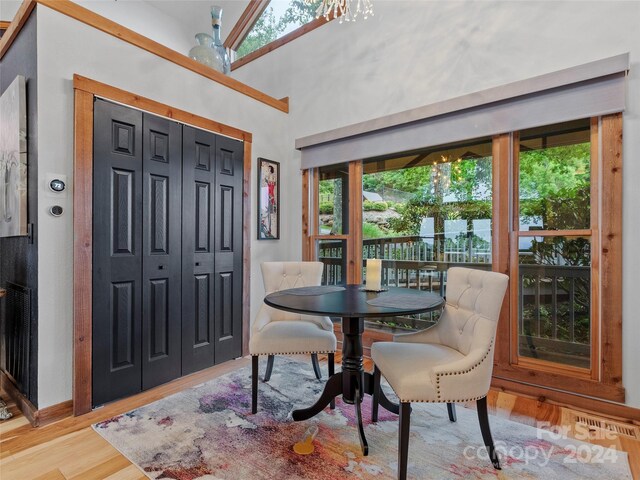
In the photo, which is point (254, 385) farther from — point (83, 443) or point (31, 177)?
point (31, 177)

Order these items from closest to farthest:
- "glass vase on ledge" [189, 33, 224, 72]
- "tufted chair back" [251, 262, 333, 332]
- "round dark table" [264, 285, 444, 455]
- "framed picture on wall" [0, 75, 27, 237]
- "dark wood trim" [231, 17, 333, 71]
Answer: "round dark table" [264, 285, 444, 455] → "framed picture on wall" [0, 75, 27, 237] → "tufted chair back" [251, 262, 333, 332] → "glass vase on ledge" [189, 33, 224, 72] → "dark wood trim" [231, 17, 333, 71]

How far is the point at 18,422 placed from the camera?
206cm

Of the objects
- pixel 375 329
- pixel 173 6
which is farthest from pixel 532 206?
pixel 173 6

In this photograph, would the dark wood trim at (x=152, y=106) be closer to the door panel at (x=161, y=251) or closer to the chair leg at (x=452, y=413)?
the door panel at (x=161, y=251)

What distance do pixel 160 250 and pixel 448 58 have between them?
270cm

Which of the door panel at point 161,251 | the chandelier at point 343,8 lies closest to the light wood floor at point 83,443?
the door panel at point 161,251

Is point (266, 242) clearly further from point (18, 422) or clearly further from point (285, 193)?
point (18, 422)

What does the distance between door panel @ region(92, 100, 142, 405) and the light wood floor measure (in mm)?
192

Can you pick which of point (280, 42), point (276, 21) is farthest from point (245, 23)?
point (280, 42)

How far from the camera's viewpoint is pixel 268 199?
141 inches

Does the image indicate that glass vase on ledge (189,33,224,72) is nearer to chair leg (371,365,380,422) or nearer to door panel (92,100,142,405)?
door panel (92,100,142,405)

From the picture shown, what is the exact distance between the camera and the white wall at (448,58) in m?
2.06

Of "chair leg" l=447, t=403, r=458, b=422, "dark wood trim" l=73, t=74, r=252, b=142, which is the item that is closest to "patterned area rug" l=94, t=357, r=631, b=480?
"chair leg" l=447, t=403, r=458, b=422

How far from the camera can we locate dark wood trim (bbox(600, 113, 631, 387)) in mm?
2078
